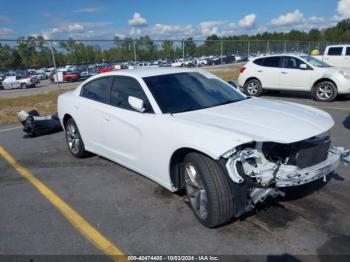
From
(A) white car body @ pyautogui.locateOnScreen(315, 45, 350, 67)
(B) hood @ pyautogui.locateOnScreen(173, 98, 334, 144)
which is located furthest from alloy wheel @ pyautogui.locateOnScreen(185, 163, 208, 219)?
(A) white car body @ pyautogui.locateOnScreen(315, 45, 350, 67)

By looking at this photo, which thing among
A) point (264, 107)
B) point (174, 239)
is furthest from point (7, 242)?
point (264, 107)

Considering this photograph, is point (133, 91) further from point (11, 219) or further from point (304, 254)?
point (304, 254)

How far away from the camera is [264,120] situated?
3514 mm

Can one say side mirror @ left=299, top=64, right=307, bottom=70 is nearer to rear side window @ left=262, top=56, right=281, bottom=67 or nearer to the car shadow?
rear side window @ left=262, top=56, right=281, bottom=67

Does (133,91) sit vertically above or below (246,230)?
above

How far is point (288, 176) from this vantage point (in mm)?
3109

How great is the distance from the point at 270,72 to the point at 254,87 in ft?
2.83

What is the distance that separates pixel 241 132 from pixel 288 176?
602 mm

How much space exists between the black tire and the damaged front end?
11.0 feet

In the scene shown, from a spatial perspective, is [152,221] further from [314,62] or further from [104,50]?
[104,50]

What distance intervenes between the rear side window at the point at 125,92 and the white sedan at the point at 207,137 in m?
0.01

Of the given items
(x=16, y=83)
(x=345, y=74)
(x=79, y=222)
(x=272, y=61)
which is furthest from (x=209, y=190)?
(x=16, y=83)

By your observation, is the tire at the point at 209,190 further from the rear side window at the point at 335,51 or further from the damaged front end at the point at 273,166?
the rear side window at the point at 335,51

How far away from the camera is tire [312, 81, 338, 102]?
34.3ft
